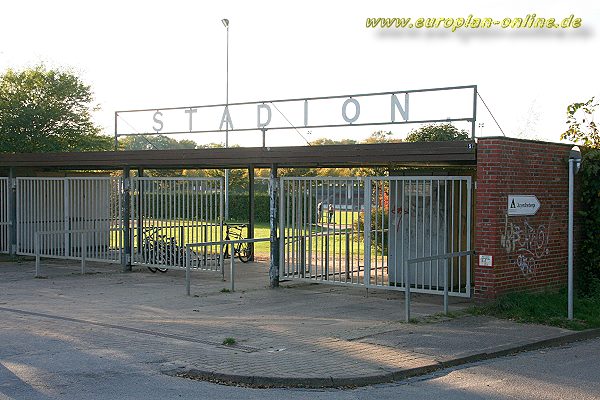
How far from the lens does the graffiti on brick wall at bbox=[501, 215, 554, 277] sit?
528 inches

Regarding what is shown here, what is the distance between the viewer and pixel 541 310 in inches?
498

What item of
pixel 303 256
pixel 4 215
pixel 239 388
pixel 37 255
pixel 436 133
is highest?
pixel 436 133

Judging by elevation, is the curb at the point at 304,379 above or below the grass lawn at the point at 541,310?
below

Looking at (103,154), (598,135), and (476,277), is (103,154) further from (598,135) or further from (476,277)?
(598,135)

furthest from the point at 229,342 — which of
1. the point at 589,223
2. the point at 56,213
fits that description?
the point at 56,213

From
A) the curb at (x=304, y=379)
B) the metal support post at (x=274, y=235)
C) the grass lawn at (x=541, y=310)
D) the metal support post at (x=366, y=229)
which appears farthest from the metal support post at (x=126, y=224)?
the curb at (x=304, y=379)

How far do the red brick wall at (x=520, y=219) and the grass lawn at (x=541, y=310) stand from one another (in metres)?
0.32

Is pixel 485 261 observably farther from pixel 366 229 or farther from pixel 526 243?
pixel 366 229

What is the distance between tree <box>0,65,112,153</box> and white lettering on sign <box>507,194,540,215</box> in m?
23.8

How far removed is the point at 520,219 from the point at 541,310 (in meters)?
1.75

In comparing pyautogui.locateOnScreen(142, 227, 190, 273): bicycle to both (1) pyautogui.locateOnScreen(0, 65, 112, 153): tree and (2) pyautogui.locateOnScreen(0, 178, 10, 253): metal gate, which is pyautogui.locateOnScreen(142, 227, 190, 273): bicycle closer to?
(2) pyautogui.locateOnScreen(0, 178, 10, 253): metal gate

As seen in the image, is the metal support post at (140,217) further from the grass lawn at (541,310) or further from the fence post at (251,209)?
the grass lawn at (541,310)

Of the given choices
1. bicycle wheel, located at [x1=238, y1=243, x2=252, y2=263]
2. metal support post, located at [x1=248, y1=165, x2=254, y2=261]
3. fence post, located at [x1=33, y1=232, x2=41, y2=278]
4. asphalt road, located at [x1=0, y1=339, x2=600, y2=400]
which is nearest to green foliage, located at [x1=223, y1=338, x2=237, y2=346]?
asphalt road, located at [x1=0, y1=339, x2=600, y2=400]

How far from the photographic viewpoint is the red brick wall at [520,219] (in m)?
13.1
